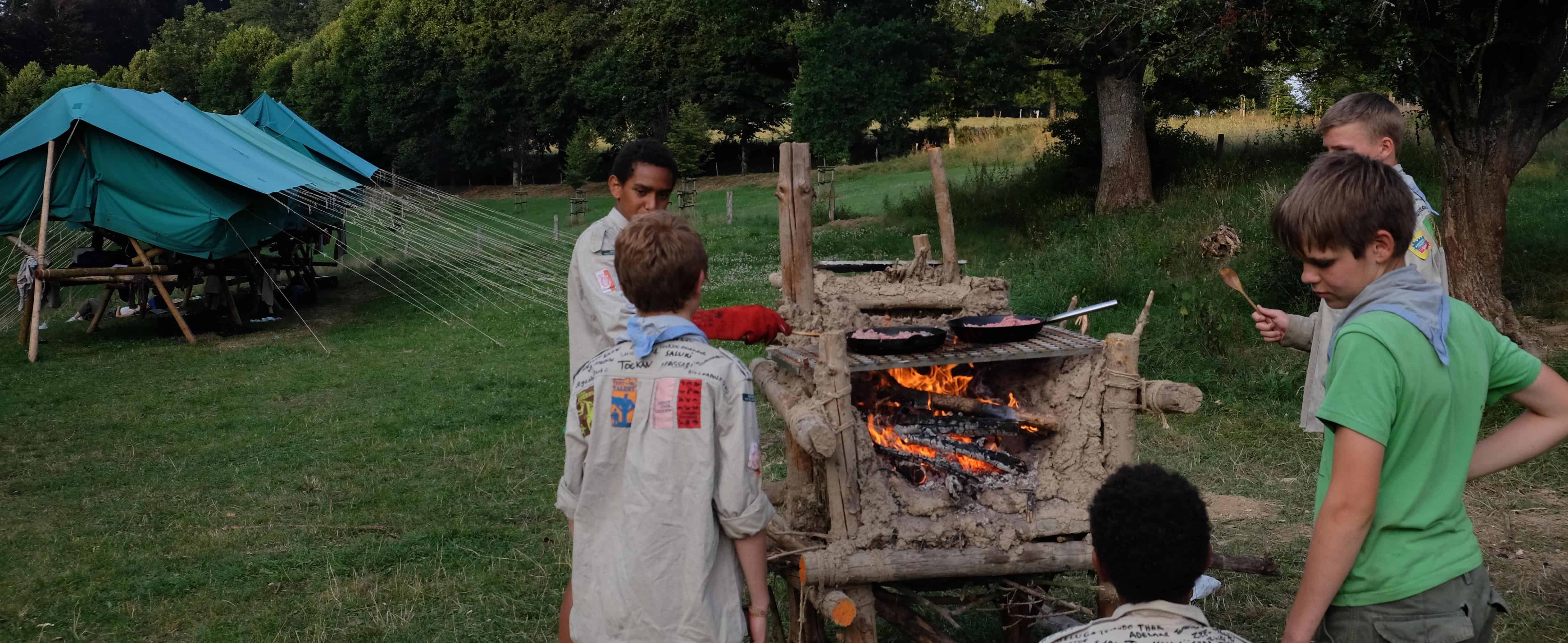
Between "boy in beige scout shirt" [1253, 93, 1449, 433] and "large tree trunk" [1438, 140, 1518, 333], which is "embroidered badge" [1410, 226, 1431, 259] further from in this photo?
"large tree trunk" [1438, 140, 1518, 333]

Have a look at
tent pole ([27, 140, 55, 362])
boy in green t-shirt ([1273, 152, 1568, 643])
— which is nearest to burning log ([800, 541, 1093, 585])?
boy in green t-shirt ([1273, 152, 1568, 643])

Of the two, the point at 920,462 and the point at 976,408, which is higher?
the point at 976,408

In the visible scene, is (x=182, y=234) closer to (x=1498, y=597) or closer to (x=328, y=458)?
(x=328, y=458)

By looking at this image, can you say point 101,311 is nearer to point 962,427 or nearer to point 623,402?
point 962,427

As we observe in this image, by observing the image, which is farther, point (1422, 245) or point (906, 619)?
point (906, 619)

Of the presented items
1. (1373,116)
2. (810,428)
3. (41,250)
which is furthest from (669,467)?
(41,250)

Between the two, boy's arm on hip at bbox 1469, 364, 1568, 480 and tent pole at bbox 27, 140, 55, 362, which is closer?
boy's arm on hip at bbox 1469, 364, 1568, 480

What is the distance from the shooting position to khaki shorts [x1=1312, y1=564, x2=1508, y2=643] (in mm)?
2223

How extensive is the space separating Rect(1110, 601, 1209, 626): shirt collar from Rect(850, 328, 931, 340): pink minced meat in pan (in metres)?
2.23

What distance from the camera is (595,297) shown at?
149 inches

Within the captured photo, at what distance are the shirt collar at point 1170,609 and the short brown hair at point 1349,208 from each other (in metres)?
0.78

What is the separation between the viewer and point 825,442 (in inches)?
150

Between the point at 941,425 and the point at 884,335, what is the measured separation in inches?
18.6

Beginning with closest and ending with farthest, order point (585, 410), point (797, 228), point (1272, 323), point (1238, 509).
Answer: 1. point (585, 410)
2. point (1272, 323)
3. point (797, 228)
4. point (1238, 509)
